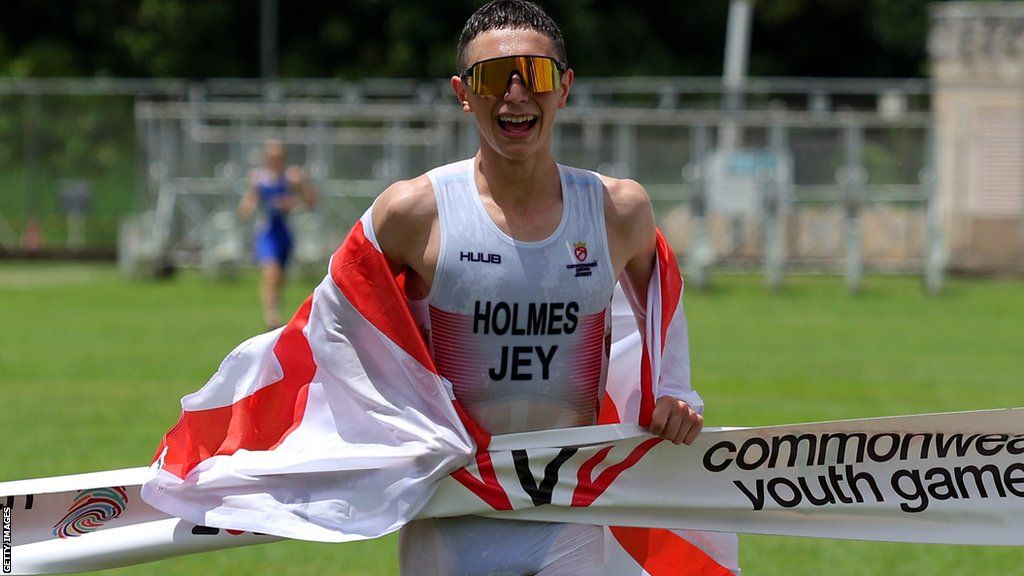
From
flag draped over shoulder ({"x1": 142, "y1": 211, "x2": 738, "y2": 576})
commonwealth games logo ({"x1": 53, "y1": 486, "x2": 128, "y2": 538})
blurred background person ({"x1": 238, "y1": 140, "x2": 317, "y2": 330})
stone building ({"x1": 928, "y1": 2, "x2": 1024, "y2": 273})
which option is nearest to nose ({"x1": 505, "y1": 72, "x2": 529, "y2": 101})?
flag draped over shoulder ({"x1": 142, "y1": 211, "x2": 738, "y2": 576})

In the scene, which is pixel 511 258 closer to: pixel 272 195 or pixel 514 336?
pixel 514 336

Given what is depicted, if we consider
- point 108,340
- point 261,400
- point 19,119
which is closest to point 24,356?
point 108,340

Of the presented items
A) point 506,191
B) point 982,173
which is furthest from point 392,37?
point 506,191

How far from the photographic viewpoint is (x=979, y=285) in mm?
28094

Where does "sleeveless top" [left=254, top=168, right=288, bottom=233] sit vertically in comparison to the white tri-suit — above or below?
below

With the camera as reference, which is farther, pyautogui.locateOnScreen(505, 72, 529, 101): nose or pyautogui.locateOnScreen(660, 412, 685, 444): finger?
pyautogui.locateOnScreen(660, 412, 685, 444): finger

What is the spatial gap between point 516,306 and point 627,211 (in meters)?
0.42

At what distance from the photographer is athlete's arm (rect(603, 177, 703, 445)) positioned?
4.40 meters

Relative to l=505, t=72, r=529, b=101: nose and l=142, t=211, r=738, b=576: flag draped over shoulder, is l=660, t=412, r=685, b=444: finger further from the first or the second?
l=505, t=72, r=529, b=101: nose

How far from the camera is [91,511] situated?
4820 millimetres

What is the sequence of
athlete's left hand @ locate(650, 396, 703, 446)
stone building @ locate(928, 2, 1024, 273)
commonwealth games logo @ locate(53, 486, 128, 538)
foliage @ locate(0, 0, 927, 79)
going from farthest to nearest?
foliage @ locate(0, 0, 927, 79), stone building @ locate(928, 2, 1024, 273), commonwealth games logo @ locate(53, 486, 128, 538), athlete's left hand @ locate(650, 396, 703, 446)

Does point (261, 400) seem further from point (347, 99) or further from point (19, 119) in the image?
point (19, 119)

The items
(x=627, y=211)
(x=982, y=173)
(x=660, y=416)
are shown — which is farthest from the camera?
(x=982, y=173)

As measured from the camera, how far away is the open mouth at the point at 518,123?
423cm
